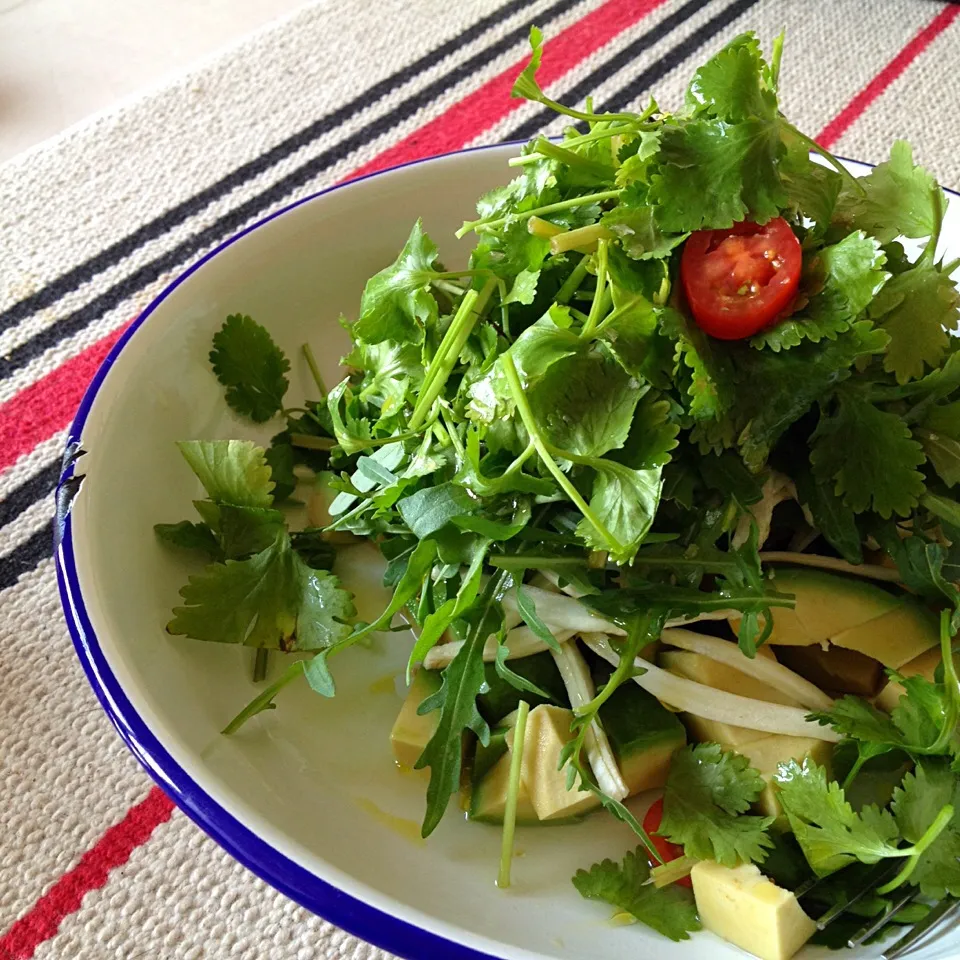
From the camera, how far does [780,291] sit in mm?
986

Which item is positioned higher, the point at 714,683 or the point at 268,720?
the point at 268,720

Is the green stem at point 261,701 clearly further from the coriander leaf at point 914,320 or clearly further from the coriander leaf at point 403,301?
the coriander leaf at point 914,320

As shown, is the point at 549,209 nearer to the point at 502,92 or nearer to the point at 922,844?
the point at 922,844

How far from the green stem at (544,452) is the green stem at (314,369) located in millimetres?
549

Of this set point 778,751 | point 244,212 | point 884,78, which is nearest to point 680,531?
point 778,751

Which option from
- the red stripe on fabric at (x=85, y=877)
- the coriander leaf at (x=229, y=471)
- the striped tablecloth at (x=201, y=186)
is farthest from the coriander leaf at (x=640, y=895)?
the coriander leaf at (x=229, y=471)

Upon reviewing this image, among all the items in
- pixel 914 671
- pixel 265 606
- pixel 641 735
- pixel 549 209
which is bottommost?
pixel 914 671

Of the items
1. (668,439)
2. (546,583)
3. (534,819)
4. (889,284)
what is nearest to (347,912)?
(534,819)

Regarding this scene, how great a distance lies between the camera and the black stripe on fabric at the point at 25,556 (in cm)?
136

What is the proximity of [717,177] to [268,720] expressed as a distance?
78cm

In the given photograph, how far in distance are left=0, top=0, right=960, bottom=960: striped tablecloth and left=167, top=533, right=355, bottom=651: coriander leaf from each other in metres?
0.23

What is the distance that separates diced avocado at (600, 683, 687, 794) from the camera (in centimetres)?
105

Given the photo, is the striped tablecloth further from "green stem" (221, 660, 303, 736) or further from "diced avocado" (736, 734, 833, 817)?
"diced avocado" (736, 734, 833, 817)

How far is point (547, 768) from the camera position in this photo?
1.04 m
